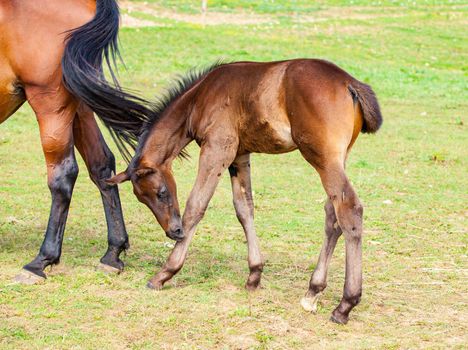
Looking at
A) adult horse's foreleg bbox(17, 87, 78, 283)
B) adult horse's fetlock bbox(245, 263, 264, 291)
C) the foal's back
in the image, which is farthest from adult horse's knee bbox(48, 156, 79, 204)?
adult horse's fetlock bbox(245, 263, 264, 291)

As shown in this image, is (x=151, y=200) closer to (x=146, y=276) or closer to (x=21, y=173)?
(x=146, y=276)

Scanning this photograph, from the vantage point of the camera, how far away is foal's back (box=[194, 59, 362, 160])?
5258 mm

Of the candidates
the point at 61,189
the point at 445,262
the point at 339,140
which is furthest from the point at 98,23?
the point at 445,262

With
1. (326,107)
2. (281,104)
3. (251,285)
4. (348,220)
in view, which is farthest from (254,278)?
(326,107)

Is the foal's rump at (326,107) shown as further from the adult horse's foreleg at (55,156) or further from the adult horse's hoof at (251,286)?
the adult horse's foreleg at (55,156)

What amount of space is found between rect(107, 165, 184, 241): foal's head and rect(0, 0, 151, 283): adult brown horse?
1.39 ft

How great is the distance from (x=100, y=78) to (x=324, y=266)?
2.19 meters

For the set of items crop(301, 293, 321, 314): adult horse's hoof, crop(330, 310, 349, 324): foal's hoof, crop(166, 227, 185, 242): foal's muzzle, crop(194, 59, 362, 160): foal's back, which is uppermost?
crop(194, 59, 362, 160): foal's back

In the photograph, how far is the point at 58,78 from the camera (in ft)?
19.8

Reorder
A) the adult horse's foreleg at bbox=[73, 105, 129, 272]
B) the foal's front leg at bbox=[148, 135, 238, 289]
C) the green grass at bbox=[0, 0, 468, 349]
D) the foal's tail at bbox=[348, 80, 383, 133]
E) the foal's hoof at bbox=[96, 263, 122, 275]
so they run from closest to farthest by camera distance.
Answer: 1. the green grass at bbox=[0, 0, 468, 349]
2. the foal's tail at bbox=[348, 80, 383, 133]
3. the foal's front leg at bbox=[148, 135, 238, 289]
4. the foal's hoof at bbox=[96, 263, 122, 275]
5. the adult horse's foreleg at bbox=[73, 105, 129, 272]

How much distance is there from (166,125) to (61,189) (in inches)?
39.0

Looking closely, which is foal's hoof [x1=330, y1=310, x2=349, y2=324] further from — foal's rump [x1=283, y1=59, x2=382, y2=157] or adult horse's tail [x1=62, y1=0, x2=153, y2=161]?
adult horse's tail [x1=62, y1=0, x2=153, y2=161]

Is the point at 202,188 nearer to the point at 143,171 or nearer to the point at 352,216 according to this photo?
the point at 143,171

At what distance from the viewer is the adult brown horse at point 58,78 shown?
6.00 m
